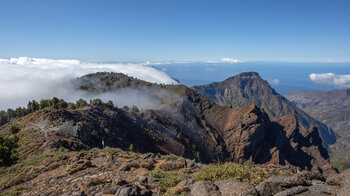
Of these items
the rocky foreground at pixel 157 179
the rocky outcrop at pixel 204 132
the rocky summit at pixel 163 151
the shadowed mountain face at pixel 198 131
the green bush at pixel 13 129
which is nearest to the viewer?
the rocky foreground at pixel 157 179

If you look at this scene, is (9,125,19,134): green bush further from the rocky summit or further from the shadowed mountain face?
the shadowed mountain face

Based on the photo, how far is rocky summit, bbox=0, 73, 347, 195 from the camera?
7.75m

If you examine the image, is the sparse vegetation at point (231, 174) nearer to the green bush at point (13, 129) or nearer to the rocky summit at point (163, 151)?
the rocky summit at point (163, 151)

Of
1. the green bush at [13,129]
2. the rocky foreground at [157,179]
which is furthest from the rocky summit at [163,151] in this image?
the green bush at [13,129]

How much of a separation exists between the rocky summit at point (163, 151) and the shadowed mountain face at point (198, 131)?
12.7 inches

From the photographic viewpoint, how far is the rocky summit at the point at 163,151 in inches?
305

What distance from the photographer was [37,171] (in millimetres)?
13297

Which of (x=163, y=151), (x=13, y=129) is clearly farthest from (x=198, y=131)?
(x=13, y=129)

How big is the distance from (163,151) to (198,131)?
975 inches

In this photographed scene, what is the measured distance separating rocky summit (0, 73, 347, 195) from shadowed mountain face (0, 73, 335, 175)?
12.7 inches

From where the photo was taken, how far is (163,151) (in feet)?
174

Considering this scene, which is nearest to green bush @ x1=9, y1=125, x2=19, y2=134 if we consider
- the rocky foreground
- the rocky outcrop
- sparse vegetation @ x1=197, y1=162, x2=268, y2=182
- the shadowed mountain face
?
the shadowed mountain face

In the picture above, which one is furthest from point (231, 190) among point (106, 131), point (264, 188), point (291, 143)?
point (291, 143)

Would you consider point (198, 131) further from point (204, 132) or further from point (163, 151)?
point (163, 151)
